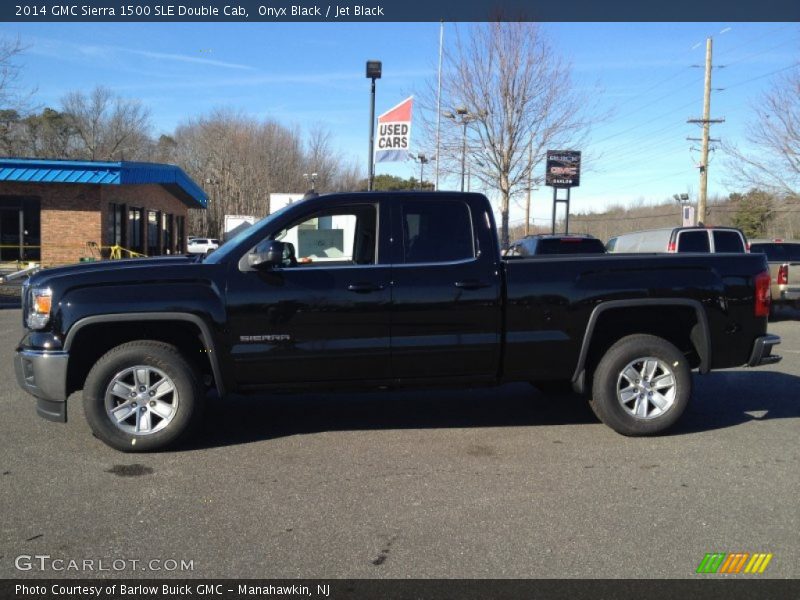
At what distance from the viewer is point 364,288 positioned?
5227mm

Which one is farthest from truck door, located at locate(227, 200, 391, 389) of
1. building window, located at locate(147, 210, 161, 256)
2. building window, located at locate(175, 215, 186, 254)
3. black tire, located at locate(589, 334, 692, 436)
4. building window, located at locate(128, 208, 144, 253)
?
building window, located at locate(175, 215, 186, 254)

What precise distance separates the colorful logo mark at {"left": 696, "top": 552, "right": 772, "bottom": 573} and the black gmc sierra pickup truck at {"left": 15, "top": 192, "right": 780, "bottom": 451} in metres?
2.03

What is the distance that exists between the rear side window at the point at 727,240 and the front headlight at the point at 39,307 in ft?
43.1

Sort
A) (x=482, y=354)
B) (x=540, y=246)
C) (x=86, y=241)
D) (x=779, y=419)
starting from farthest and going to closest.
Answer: (x=86, y=241) < (x=540, y=246) < (x=779, y=419) < (x=482, y=354)

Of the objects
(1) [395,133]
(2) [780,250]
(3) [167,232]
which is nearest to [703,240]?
(2) [780,250]

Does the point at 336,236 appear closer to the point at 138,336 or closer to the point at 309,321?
the point at 309,321

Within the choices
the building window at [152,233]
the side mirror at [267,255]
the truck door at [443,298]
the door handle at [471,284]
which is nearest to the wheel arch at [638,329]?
the truck door at [443,298]

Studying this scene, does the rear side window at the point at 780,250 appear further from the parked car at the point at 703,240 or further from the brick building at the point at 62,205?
the brick building at the point at 62,205

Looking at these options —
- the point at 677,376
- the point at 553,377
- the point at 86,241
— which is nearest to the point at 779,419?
the point at 677,376

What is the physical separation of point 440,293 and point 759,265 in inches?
110

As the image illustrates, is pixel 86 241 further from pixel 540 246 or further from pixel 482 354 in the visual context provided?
pixel 482 354

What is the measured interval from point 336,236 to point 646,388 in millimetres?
2926

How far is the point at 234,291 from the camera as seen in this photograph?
5109mm

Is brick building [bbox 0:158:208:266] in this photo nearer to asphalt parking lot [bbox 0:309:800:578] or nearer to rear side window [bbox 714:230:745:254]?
rear side window [bbox 714:230:745:254]
